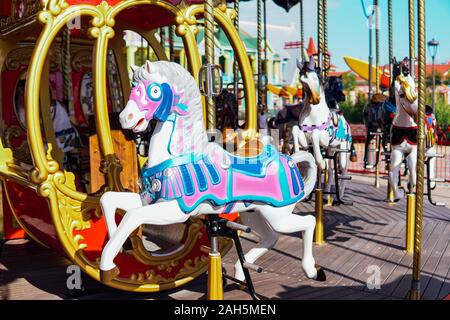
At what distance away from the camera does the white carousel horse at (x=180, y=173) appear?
3074 millimetres

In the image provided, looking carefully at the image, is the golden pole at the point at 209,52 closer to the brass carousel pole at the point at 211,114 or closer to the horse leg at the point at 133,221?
the brass carousel pole at the point at 211,114

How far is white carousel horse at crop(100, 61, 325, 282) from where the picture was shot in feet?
10.1

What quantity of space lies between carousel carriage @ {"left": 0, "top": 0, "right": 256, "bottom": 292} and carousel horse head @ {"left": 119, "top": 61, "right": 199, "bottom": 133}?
74cm

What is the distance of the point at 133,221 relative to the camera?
3.08m

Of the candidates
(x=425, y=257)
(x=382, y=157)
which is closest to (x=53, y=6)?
(x=425, y=257)

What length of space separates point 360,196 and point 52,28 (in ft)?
20.7

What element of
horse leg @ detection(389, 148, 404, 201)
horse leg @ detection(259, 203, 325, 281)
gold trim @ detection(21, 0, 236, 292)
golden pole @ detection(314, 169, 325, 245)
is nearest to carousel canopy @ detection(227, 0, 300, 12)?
horse leg @ detection(389, 148, 404, 201)

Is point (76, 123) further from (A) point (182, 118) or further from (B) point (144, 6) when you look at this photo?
(A) point (182, 118)

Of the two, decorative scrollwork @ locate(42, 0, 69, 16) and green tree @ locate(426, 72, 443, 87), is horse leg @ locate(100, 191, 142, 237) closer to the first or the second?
decorative scrollwork @ locate(42, 0, 69, 16)

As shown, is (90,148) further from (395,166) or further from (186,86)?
(395,166)

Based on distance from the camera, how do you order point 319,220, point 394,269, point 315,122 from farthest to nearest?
point 315,122, point 319,220, point 394,269

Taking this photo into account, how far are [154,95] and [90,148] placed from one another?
1192mm

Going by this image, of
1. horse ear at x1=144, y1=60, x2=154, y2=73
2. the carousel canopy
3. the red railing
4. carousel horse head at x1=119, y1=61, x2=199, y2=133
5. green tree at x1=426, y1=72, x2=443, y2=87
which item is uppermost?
green tree at x1=426, y1=72, x2=443, y2=87
